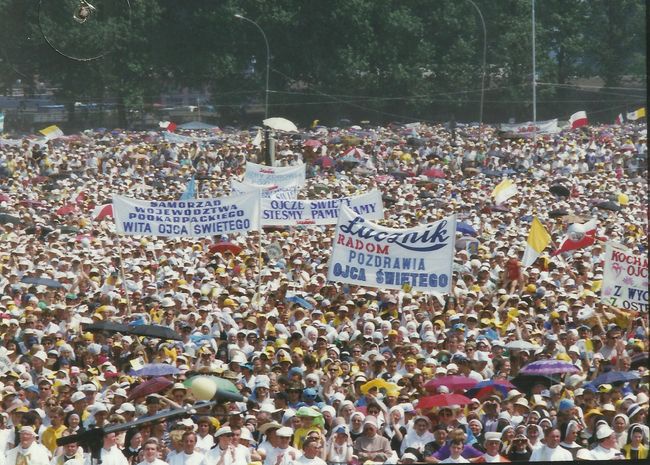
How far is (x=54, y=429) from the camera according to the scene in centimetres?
1150

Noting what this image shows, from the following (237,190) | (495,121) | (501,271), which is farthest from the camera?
(495,121)

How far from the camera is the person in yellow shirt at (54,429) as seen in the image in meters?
11.4

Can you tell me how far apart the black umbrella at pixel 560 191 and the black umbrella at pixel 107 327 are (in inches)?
666

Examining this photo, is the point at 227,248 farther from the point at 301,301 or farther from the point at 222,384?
the point at 222,384

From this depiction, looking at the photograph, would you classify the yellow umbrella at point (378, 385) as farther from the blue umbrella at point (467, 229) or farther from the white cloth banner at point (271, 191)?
the blue umbrella at point (467, 229)

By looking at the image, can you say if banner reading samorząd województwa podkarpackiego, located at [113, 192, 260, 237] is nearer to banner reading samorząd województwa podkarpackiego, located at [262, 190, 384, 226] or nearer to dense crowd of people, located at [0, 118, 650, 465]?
dense crowd of people, located at [0, 118, 650, 465]

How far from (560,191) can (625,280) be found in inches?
659

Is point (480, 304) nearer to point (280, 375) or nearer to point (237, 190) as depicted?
point (280, 375)

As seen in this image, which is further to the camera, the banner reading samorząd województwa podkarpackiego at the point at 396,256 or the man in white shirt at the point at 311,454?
the banner reading samorząd województwa podkarpackiego at the point at 396,256

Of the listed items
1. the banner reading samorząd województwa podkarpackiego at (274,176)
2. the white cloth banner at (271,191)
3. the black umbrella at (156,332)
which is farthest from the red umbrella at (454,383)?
the banner reading samorząd województwa podkarpackiego at (274,176)

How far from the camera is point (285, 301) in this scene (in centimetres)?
1705

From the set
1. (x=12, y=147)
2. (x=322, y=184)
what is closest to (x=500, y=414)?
(x=322, y=184)

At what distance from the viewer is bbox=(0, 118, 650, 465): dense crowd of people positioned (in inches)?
425

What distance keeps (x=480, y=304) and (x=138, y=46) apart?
51986mm
